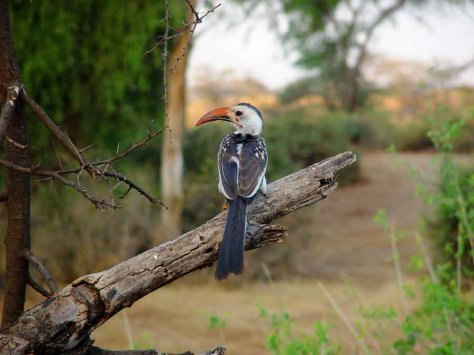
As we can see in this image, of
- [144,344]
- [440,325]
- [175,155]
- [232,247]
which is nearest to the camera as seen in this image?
[232,247]

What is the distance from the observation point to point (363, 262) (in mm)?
10039

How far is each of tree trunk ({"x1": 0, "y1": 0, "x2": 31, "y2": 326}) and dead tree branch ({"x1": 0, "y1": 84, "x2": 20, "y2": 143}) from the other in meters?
0.06

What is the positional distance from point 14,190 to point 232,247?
0.97m

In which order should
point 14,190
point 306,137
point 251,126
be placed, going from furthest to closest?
point 306,137
point 251,126
point 14,190

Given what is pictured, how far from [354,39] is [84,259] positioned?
61.5 ft

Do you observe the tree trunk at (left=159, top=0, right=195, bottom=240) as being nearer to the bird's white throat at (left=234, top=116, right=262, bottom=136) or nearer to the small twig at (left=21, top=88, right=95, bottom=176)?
the bird's white throat at (left=234, top=116, right=262, bottom=136)

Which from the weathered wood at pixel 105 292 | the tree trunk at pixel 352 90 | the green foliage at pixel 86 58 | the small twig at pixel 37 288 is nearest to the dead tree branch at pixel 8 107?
the weathered wood at pixel 105 292

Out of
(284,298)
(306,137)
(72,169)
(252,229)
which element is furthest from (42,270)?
(306,137)

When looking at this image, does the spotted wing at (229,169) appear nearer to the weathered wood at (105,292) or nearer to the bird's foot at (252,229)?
the bird's foot at (252,229)

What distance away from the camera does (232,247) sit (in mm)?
2914

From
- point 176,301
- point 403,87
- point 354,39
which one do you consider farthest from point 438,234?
point 403,87

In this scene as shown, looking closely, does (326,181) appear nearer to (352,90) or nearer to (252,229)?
(252,229)

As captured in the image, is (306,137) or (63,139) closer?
(63,139)

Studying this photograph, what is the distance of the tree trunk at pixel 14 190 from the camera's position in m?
2.99
